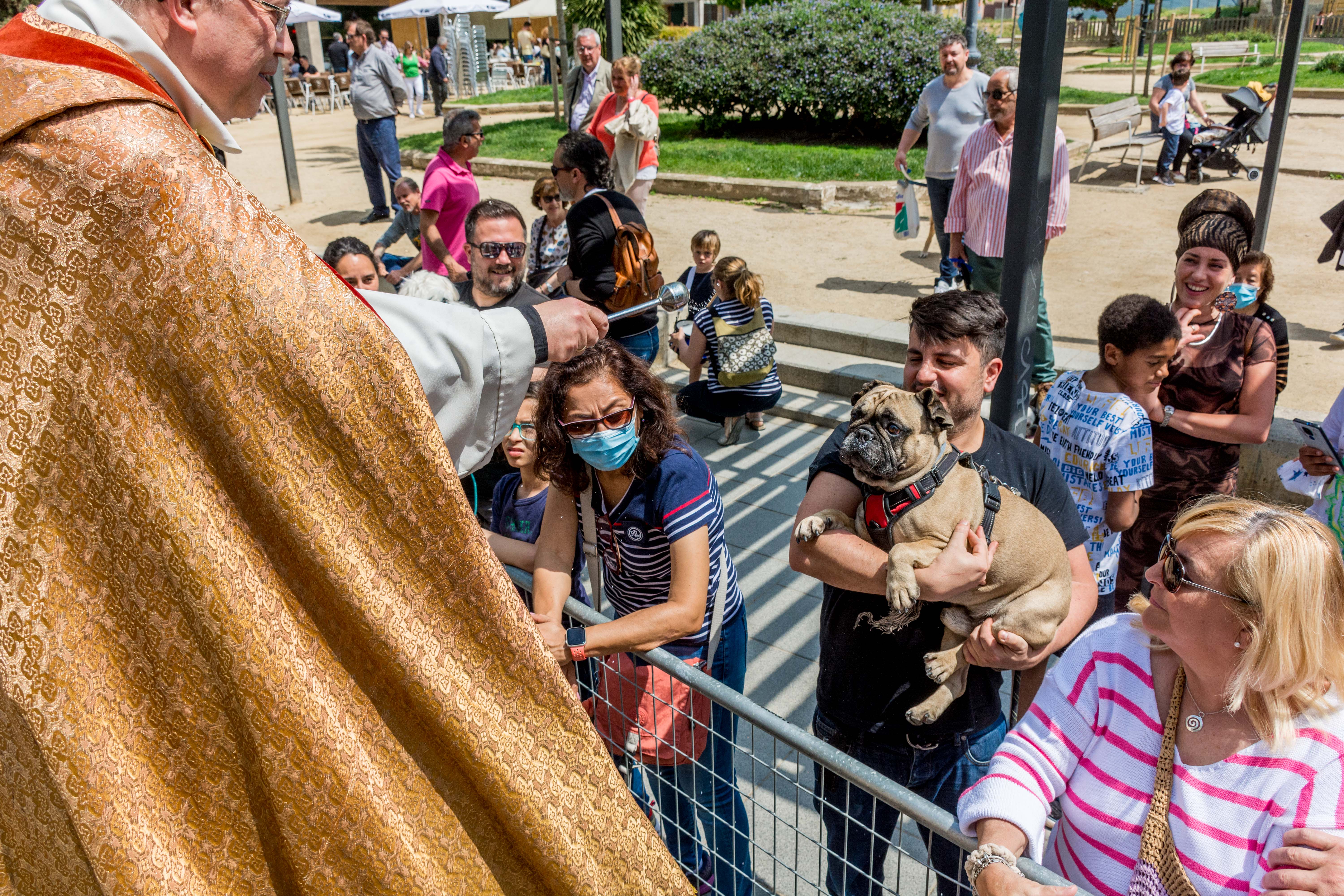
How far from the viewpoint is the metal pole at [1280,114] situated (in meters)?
6.32

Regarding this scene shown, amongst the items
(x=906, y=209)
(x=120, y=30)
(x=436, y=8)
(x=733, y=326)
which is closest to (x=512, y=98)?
(x=436, y=8)

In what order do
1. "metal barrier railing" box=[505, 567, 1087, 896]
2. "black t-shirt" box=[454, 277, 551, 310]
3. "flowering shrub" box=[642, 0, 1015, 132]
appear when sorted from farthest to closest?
"flowering shrub" box=[642, 0, 1015, 132] → "black t-shirt" box=[454, 277, 551, 310] → "metal barrier railing" box=[505, 567, 1087, 896]

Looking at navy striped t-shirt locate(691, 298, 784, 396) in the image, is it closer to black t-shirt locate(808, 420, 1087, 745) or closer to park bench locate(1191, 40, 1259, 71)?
black t-shirt locate(808, 420, 1087, 745)

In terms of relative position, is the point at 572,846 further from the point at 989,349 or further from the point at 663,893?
the point at 989,349

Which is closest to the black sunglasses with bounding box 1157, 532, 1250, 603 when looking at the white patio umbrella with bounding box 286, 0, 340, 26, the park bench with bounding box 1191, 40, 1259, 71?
the white patio umbrella with bounding box 286, 0, 340, 26

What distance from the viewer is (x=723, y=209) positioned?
45.3ft

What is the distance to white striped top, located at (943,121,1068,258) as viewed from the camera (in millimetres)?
6914

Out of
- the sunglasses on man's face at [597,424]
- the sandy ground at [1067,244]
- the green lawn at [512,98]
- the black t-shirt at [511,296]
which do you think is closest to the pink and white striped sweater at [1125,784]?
the sunglasses on man's face at [597,424]

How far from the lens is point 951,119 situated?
8594 millimetres

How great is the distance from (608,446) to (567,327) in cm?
114

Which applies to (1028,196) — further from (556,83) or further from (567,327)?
(556,83)

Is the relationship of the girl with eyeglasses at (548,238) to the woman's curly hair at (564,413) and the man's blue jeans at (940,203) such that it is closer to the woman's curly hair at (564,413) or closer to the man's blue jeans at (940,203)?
the man's blue jeans at (940,203)

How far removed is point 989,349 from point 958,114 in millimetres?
6485

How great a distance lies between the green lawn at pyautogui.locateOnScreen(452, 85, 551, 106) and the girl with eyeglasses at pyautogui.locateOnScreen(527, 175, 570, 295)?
22.2 metres
